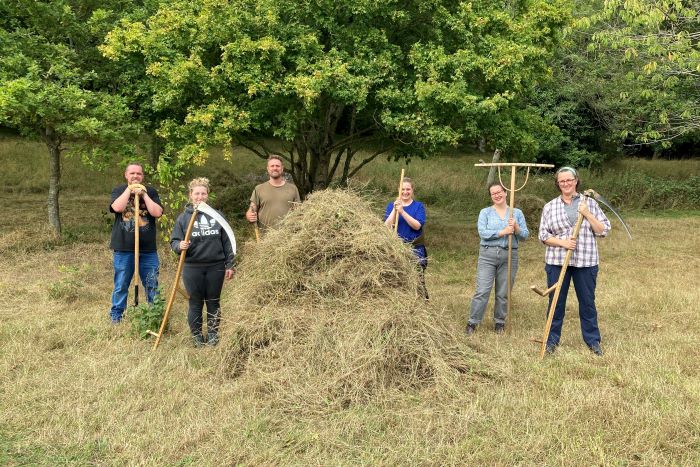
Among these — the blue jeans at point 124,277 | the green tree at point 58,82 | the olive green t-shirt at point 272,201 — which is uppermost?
the green tree at point 58,82

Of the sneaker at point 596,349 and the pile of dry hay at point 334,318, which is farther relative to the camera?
the sneaker at point 596,349

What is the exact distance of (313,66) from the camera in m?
8.66

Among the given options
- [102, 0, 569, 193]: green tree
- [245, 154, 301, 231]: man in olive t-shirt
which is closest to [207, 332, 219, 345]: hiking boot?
[245, 154, 301, 231]: man in olive t-shirt

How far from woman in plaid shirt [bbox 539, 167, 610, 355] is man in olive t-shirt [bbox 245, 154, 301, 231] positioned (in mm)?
2474

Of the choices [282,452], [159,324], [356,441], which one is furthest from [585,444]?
[159,324]

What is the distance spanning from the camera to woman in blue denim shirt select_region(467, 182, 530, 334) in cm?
593

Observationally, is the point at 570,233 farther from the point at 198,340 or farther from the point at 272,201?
the point at 198,340

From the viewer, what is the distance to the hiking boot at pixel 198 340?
531cm

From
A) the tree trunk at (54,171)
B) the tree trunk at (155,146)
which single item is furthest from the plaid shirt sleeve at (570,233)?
the tree trunk at (54,171)

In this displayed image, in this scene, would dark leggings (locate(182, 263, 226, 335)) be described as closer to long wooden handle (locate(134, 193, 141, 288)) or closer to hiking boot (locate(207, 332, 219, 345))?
hiking boot (locate(207, 332, 219, 345))

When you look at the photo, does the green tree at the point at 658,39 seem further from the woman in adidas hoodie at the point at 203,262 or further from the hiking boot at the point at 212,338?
the hiking boot at the point at 212,338

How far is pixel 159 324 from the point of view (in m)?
5.62

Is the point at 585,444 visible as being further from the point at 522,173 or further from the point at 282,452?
the point at 522,173

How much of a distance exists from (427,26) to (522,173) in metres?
12.1
